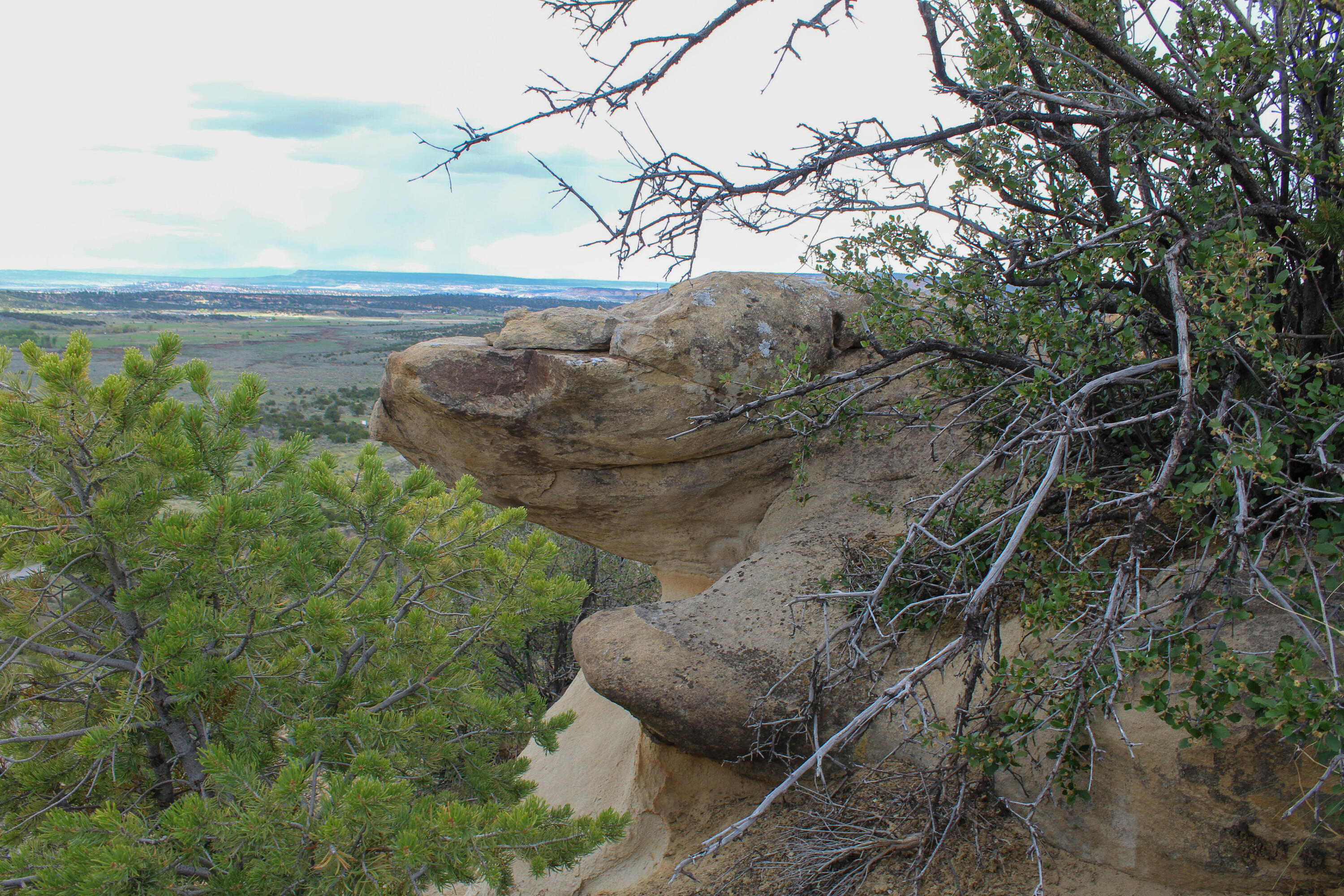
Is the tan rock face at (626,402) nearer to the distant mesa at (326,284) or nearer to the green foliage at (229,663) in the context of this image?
the green foliage at (229,663)

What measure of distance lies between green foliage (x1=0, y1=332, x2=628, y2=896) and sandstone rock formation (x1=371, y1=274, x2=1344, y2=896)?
76 centimetres

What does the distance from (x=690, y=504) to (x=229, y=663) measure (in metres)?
3.41

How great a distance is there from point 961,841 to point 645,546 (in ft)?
12.0

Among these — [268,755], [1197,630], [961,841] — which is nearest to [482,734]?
[268,755]

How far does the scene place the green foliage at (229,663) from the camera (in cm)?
310

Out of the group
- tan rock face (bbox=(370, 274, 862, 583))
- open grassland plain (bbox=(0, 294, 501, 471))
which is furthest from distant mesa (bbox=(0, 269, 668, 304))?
tan rock face (bbox=(370, 274, 862, 583))

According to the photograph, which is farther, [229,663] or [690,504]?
[690,504]

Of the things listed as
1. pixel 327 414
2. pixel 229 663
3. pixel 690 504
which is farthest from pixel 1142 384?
pixel 327 414

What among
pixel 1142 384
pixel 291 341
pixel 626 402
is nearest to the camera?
pixel 1142 384

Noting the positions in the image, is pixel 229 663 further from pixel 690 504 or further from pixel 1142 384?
pixel 1142 384

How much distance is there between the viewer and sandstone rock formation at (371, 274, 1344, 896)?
344 cm

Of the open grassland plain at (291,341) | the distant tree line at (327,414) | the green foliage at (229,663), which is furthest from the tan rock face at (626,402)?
the distant tree line at (327,414)

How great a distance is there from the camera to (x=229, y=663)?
361cm

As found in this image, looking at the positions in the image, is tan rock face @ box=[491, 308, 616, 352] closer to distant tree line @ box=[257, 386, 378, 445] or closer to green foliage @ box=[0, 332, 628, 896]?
green foliage @ box=[0, 332, 628, 896]
